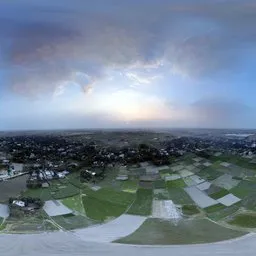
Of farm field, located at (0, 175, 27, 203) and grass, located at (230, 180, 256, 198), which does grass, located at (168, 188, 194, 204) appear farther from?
farm field, located at (0, 175, 27, 203)

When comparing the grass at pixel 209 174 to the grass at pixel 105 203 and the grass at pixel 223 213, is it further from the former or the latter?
the grass at pixel 105 203

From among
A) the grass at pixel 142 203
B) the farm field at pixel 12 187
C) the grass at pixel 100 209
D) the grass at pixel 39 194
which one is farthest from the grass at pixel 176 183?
the farm field at pixel 12 187

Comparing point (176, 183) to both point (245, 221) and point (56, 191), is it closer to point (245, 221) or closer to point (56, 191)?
point (245, 221)

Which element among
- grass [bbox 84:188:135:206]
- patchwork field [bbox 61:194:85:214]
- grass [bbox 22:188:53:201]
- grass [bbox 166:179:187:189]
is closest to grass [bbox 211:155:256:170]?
grass [bbox 166:179:187:189]

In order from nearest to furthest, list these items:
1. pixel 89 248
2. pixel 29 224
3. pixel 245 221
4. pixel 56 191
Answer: pixel 89 248, pixel 29 224, pixel 245 221, pixel 56 191

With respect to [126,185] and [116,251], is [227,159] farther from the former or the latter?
[116,251]

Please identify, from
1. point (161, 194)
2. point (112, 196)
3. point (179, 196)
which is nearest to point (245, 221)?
point (179, 196)

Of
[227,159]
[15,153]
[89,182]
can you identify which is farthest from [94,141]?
[227,159]
